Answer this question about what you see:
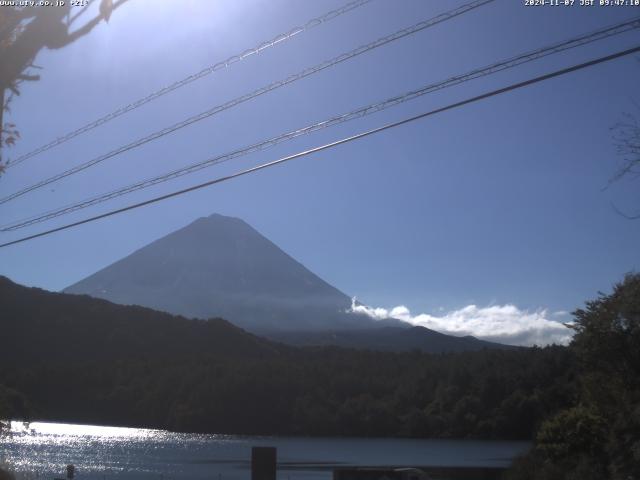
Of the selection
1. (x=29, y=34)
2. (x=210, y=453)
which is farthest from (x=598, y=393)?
(x=210, y=453)

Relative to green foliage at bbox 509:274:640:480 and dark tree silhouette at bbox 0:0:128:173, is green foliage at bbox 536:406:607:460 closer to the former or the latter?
green foliage at bbox 509:274:640:480

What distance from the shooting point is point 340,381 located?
363 feet

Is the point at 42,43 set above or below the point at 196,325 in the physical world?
below

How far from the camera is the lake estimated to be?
204 ft

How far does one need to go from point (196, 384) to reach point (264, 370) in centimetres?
904

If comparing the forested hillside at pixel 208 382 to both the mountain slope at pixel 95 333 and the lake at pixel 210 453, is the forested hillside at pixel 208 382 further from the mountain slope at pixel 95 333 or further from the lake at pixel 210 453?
the lake at pixel 210 453

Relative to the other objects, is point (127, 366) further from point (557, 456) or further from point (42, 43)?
point (42, 43)

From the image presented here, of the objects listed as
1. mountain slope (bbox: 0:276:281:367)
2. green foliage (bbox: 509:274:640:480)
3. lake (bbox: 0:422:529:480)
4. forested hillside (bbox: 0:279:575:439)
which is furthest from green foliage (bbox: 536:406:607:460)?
mountain slope (bbox: 0:276:281:367)

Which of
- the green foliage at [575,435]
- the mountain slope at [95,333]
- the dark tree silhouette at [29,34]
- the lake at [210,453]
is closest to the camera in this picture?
the dark tree silhouette at [29,34]

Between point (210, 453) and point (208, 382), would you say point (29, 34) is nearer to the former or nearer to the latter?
point (210, 453)

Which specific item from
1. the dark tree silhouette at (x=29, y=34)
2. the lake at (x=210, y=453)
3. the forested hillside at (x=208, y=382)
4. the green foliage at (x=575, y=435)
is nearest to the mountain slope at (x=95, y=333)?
the forested hillside at (x=208, y=382)

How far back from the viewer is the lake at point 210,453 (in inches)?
2448

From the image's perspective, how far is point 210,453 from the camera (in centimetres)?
8531

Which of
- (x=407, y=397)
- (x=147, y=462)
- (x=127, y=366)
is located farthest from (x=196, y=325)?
(x=147, y=462)
